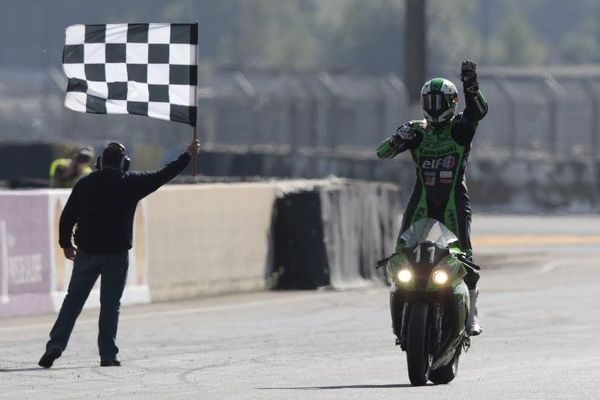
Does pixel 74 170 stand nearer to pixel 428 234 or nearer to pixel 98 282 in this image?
pixel 98 282

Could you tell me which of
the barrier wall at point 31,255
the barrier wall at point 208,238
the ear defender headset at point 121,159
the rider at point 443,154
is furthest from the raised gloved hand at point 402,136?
the barrier wall at point 208,238

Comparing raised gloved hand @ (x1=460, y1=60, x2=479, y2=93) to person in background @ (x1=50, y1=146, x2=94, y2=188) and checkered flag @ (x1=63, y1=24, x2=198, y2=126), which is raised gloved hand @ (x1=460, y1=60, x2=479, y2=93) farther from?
person in background @ (x1=50, y1=146, x2=94, y2=188)

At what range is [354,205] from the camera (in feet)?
62.7

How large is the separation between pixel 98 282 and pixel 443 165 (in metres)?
6.55

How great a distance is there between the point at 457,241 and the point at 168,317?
224 inches

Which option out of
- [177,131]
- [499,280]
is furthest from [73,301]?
[177,131]

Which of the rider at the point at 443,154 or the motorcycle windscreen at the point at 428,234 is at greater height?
the rider at the point at 443,154

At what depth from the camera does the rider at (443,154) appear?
420 inches

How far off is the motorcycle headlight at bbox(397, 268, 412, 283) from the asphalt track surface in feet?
1.98

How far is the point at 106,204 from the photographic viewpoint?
38.7 ft

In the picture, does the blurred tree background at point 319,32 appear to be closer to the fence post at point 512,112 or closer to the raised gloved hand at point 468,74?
the fence post at point 512,112

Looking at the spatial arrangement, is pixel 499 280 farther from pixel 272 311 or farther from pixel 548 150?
pixel 548 150

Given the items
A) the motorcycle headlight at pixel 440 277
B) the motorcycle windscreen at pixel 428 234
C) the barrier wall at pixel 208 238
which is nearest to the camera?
the motorcycle headlight at pixel 440 277

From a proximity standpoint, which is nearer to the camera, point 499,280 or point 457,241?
point 457,241
